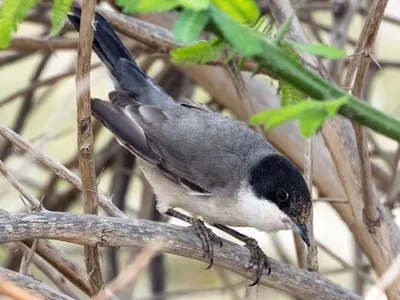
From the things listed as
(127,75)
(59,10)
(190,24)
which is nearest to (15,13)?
(59,10)

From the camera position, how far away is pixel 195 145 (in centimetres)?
289

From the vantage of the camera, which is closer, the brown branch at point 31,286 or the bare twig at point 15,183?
the brown branch at point 31,286

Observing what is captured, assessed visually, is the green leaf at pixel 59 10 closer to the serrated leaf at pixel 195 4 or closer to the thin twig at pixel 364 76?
the serrated leaf at pixel 195 4

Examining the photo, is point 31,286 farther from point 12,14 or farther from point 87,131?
point 12,14

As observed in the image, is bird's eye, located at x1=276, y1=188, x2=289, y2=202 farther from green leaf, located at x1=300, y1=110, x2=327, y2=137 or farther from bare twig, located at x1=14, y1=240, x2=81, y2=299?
green leaf, located at x1=300, y1=110, x2=327, y2=137

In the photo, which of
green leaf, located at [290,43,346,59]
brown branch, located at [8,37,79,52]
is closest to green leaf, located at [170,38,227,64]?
green leaf, located at [290,43,346,59]

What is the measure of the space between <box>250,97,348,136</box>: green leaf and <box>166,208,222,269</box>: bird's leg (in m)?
0.97

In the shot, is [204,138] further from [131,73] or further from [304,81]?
[304,81]

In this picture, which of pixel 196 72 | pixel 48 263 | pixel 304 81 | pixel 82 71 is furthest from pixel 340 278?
pixel 304 81

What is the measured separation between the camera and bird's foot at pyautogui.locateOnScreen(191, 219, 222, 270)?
2.30 metres

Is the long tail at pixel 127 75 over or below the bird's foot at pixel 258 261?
over

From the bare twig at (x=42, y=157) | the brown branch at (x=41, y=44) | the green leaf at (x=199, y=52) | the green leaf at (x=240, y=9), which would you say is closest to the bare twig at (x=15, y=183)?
the bare twig at (x=42, y=157)

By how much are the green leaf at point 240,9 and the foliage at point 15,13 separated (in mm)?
494

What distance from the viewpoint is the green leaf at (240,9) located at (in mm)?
1399
